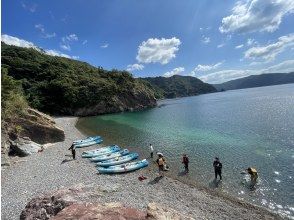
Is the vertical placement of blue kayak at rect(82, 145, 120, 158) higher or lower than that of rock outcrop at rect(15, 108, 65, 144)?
lower

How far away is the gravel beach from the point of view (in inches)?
774

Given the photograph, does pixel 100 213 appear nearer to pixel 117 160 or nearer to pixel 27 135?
pixel 117 160

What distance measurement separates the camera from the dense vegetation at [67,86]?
10125 centimetres

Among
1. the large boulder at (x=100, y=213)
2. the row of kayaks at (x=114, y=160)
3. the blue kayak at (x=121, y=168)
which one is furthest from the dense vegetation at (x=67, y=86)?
the large boulder at (x=100, y=213)

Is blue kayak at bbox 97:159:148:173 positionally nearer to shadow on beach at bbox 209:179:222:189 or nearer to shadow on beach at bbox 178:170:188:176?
shadow on beach at bbox 178:170:188:176

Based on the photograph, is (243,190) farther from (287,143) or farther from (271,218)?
(287,143)

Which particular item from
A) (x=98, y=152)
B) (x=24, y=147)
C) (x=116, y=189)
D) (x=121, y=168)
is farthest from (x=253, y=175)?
(x=24, y=147)

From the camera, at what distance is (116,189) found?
2291 cm

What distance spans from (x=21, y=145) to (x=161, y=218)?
98.3 feet

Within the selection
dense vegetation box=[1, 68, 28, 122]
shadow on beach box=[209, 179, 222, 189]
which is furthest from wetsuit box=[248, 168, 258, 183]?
dense vegetation box=[1, 68, 28, 122]

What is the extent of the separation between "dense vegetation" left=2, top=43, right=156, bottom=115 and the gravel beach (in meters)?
63.4

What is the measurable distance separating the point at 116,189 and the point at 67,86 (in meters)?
87.2

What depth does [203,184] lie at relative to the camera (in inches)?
1012

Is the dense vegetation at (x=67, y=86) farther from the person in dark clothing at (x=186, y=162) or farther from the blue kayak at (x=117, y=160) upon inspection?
the person in dark clothing at (x=186, y=162)
